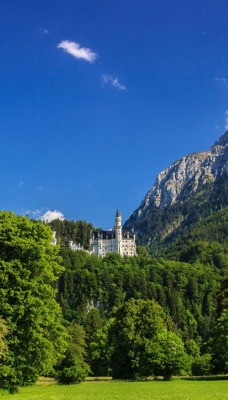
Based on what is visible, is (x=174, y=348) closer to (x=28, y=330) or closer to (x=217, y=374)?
(x=217, y=374)

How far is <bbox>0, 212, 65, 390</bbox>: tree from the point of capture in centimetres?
3559

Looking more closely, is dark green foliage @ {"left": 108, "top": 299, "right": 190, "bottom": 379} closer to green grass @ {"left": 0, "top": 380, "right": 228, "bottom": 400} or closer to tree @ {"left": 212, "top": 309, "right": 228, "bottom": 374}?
tree @ {"left": 212, "top": 309, "right": 228, "bottom": 374}

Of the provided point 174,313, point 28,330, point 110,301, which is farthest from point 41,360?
point 110,301

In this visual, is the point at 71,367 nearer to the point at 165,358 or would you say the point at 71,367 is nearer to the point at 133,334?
the point at 133,334

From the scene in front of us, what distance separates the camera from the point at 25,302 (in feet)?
118

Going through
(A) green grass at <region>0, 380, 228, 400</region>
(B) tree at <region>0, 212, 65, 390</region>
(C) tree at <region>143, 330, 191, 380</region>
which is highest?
(B) tree at <region>0, 212, 65, 390</region>

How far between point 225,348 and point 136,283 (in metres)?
137

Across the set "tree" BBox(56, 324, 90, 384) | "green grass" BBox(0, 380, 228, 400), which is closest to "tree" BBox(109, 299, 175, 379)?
"tree" BBox(56, 324, 90, 384)

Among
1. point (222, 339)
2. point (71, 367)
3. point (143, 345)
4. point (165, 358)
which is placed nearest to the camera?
point (222, 339)

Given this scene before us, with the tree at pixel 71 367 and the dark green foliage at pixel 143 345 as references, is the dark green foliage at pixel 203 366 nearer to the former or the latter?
the dark green foliage at pixel 143 345

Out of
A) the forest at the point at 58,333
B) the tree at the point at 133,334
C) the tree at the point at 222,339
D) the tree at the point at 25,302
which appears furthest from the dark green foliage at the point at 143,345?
the tree at the point at 25,302

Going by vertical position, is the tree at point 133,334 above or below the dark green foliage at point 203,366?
above

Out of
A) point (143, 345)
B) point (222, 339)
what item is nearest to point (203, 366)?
point (143, 345)

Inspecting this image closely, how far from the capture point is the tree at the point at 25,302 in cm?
3559
